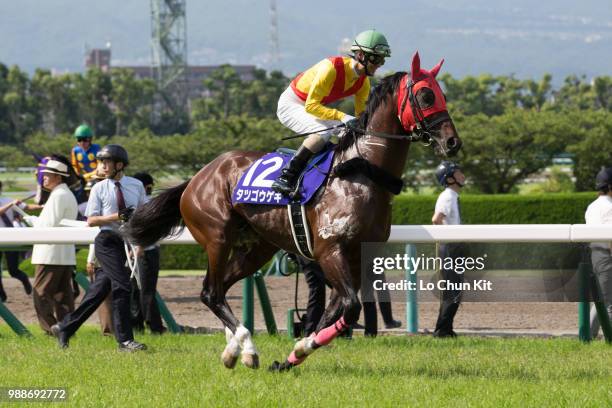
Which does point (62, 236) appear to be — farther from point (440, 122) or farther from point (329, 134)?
point (440, 122)

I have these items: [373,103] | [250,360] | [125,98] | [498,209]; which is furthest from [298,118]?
[125,98]

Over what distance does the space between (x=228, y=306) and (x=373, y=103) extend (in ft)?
5.29

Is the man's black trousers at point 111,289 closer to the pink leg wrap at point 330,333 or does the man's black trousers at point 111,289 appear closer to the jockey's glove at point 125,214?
the jockey's glove at point 125,214

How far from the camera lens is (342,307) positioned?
6.42 m

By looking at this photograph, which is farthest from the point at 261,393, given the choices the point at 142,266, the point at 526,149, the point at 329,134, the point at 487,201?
the point at 526,149

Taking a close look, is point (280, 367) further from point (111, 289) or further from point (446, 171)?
point (446, 171)

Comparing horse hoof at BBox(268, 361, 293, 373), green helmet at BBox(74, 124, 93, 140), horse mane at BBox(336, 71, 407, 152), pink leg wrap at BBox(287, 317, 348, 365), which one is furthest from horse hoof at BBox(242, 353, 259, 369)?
green helmet at BBox(74, 124, 93, 140)

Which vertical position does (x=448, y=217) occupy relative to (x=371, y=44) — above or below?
below

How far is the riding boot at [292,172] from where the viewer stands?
664 centimetres

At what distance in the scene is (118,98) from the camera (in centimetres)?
8294

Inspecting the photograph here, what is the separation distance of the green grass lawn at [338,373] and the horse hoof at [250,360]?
7 centimetres

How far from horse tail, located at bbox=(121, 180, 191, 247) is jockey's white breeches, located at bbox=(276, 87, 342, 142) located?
1.03 meters

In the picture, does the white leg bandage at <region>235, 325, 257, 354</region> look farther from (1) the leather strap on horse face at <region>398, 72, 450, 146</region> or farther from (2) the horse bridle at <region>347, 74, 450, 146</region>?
(1) the leather strap on horse face at <region>398, 72, 450, 146</region>

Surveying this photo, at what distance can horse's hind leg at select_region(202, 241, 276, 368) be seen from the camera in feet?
21.6
